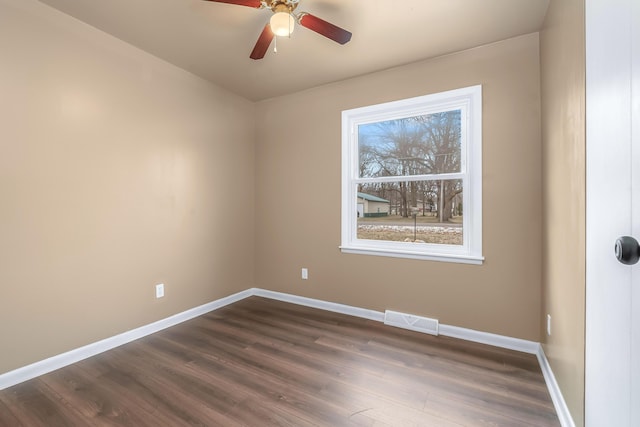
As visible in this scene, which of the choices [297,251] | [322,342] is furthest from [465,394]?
[297,251]

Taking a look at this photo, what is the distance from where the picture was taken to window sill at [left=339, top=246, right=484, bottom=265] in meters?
2.52

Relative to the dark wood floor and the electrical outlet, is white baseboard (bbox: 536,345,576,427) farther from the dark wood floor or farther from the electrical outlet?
the electrical outlet

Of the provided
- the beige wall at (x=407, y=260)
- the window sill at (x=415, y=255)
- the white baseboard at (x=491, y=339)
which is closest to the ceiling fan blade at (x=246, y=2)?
the beige wall at (x=407, y=260)

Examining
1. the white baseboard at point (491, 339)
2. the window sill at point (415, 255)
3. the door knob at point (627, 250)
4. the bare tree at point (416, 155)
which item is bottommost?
the white baseboard at point (491, 339)

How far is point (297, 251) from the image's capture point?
11.5 ft

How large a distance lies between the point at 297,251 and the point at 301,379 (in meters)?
1.68

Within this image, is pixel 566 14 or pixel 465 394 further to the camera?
pixel 465 394

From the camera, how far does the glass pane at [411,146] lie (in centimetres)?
268

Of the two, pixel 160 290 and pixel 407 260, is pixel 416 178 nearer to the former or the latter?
pixel 407 260

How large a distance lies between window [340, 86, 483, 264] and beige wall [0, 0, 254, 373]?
1.63 meters

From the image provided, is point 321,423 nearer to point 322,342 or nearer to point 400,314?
point 322,342

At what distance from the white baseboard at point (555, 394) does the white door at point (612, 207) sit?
1.13 ft

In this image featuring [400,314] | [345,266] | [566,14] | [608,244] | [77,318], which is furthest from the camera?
[345,266]

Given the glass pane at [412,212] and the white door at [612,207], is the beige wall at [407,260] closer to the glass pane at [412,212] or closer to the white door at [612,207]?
the glass pane at [412,212]
